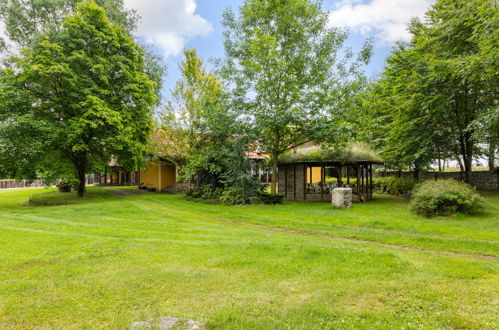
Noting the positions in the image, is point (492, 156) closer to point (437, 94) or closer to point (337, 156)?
point (437, 94)

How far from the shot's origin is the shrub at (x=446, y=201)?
990 centimetres

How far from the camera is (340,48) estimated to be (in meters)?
15.8

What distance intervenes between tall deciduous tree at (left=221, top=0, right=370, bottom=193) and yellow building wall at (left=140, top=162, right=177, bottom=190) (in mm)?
13167

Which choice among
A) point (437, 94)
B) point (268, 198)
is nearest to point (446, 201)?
point (437, 94)

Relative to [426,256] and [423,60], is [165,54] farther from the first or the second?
[426,256]

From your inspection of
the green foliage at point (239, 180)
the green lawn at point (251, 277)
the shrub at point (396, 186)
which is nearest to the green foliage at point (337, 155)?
the green foliage at point (239, 180)

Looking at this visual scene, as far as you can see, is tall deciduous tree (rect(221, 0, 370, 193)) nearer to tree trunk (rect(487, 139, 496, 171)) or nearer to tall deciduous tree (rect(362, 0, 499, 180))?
tall deciduous tree (rect(362, 0, 499, 180))

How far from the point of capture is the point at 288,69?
48.8ft

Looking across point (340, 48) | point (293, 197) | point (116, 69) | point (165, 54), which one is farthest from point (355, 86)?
point (165, 54)

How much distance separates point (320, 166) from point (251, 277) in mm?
Answer: 13707

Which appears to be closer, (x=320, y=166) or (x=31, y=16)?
(x=320, y=166)

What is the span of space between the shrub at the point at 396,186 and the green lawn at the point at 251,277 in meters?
10.5

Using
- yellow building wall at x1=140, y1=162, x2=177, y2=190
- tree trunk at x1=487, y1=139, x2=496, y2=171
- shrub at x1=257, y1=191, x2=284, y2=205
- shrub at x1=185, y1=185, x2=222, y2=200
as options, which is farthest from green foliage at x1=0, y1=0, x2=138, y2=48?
tree trunk at x1=487, y1=139, x2=496, y2=171

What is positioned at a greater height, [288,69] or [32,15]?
[32,15]
